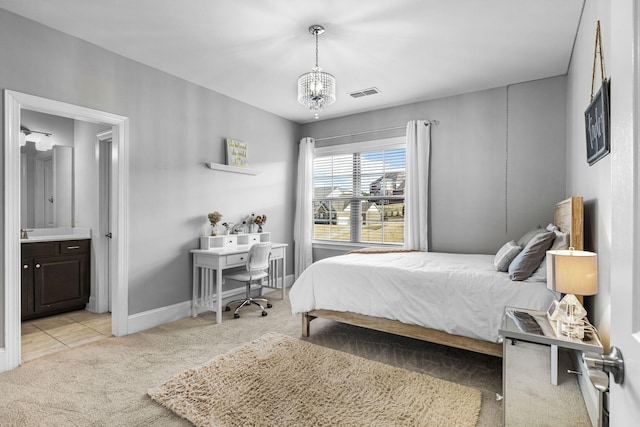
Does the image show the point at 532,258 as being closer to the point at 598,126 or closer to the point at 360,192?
the point at 598,126

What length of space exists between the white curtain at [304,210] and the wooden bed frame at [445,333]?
215cm

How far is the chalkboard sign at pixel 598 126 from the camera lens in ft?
5.56

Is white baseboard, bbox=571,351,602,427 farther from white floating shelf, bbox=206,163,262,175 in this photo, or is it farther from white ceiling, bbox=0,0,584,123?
white floating shelf, bbox=206,163,262,175

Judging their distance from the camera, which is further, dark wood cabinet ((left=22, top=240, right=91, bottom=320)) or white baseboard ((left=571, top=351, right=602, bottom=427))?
dark wood cabinet ((left=22, top=240, right=91, bottom=320))

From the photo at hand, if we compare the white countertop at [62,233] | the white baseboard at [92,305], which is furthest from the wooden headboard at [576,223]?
the white countertop at [62,233]

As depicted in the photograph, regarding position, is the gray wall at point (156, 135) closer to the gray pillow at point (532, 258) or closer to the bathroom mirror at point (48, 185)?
the bathroom mirror at point (48, 185)

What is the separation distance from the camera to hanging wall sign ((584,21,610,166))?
5.57 ft

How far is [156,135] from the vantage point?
3.58 meters

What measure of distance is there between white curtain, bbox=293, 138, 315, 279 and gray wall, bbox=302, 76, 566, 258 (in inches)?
61.9

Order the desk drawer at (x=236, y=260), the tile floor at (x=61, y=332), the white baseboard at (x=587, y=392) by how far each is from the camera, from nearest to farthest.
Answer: the white baseboard at (x=587, y=392) → the tile floor at (x=61, y=332) → the desk drawer at (x=236, y=260)

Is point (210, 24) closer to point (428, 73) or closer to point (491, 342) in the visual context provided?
point (428, 73)

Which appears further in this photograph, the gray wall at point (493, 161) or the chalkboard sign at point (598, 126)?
the gray wall at point (493, 161)

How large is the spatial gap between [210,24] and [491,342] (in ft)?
10.7

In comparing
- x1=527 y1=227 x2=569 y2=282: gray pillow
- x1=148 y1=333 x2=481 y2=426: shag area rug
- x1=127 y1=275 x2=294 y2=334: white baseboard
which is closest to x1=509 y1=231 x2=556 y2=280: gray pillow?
x1=527 y1=227 x2=569 y2=282: gray pillow
